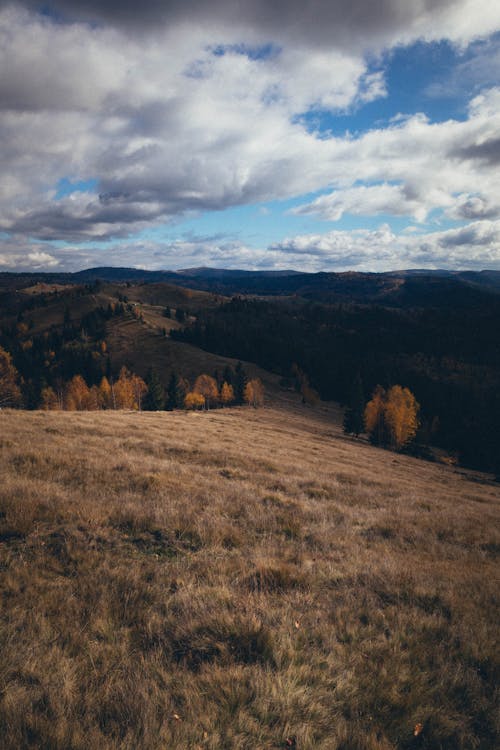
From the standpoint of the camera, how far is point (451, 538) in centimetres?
970

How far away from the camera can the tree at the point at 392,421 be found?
2625 inches

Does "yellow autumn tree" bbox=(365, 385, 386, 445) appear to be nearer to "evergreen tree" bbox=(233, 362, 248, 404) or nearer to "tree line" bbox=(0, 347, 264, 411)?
"tree line" bbox=(0, 347, 264, 411)

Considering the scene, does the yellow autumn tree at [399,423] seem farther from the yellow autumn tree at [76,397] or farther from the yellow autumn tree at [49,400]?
the yellow autumn tree at [49,400]

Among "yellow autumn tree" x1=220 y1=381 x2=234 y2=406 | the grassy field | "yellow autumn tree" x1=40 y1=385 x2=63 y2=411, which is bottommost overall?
"yellow autumn tree" x1=40 y1=385 x2=63 y2=411

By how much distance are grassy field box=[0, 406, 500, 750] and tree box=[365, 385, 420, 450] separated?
A: 6118 centimetres

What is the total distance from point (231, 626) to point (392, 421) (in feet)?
225

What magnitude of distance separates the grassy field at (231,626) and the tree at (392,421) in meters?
61.2

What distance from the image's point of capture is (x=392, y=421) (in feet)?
220

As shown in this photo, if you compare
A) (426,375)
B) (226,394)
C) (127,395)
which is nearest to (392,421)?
(226,394)

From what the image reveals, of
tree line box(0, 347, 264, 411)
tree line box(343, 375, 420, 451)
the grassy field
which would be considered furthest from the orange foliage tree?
the grassy field

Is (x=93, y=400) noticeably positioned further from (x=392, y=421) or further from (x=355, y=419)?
(x=392, y=421)

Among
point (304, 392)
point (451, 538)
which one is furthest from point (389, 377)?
point (451, 538)

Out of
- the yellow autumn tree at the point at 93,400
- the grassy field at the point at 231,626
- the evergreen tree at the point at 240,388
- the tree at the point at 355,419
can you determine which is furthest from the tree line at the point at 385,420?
the grassy field at the point at 231,626

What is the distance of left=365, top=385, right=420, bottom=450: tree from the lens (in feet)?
219
